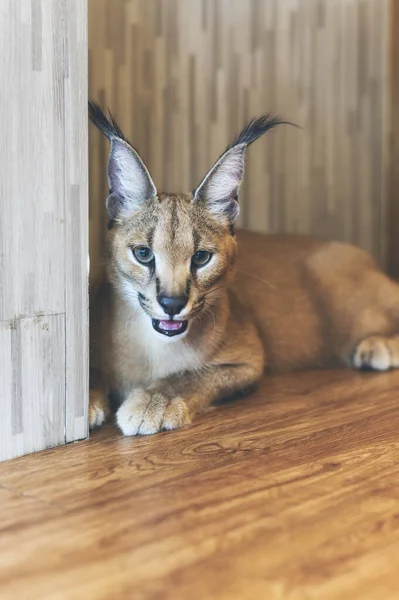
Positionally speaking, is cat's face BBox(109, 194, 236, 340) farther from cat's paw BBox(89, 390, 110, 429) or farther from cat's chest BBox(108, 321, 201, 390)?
cat's paw BBox(89, 390, 110, 429)

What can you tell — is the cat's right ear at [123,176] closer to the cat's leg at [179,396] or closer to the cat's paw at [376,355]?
the cat's leg at [179,396]

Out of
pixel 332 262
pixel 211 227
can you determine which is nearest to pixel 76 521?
pixel 211 227

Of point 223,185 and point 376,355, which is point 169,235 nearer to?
point 223,185

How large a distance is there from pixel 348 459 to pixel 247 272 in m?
0.94

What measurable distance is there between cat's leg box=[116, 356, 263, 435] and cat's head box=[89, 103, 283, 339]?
0.12 meters

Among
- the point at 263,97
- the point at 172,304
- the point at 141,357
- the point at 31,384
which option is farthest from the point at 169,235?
the point at 263,97

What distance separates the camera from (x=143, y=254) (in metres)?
1.65

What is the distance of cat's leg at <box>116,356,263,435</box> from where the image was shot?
60.7 inches

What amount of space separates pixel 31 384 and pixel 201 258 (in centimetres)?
47

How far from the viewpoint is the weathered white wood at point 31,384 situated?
1348mm

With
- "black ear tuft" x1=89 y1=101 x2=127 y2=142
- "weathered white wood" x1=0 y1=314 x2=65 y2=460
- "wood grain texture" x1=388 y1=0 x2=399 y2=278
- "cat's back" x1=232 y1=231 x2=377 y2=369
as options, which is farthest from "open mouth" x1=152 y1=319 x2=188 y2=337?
"wood grain texture" x1=388 y1=0 x2=399 y2=278

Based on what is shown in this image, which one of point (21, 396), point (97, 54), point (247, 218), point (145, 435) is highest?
point (97, 54)

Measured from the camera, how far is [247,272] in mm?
2238

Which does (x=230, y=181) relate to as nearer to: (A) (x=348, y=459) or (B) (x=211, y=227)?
(B) (x=211, y=227)
